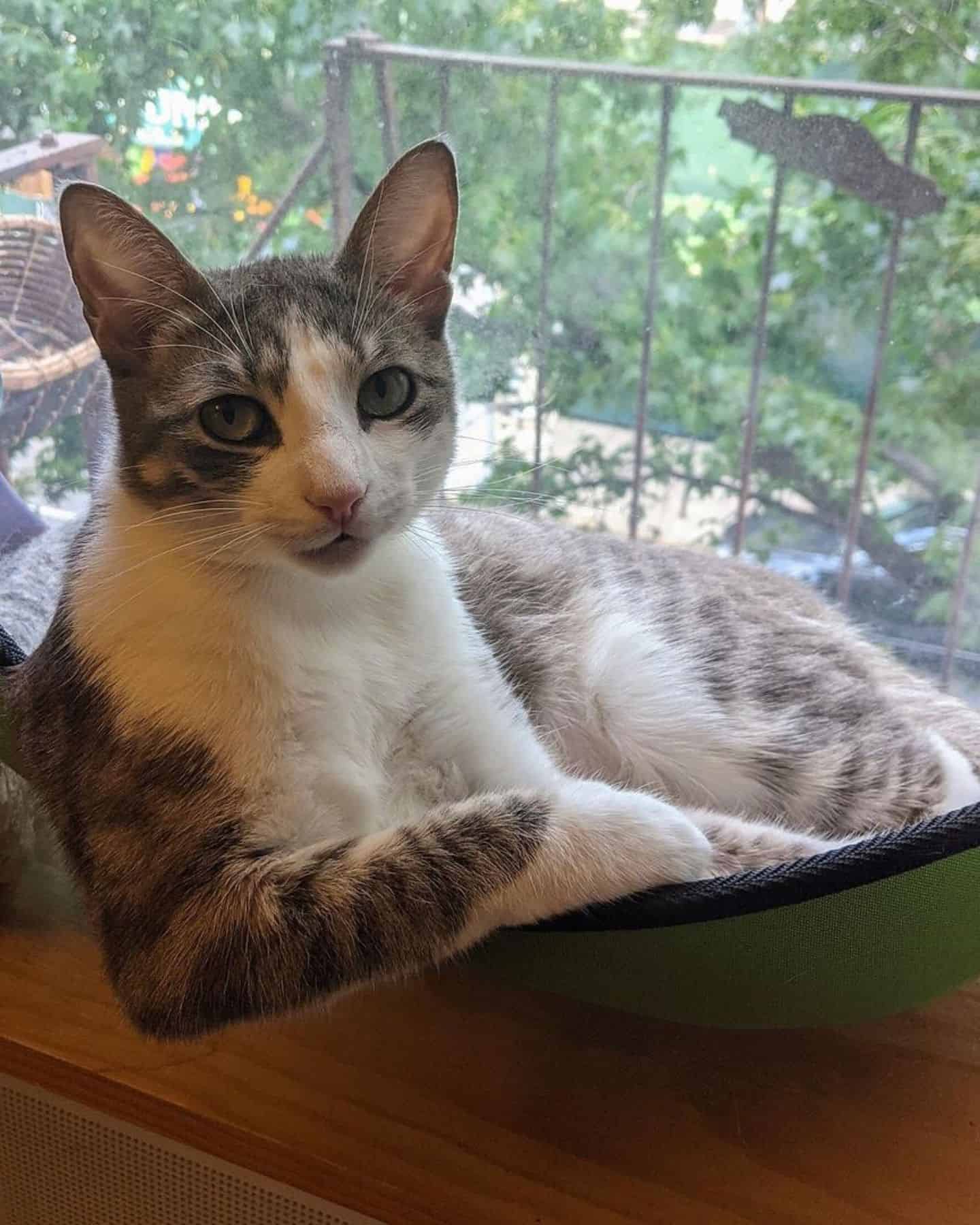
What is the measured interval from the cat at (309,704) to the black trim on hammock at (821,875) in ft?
0.18

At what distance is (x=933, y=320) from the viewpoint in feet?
6.48

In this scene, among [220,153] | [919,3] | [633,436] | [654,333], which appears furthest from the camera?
[633,436]

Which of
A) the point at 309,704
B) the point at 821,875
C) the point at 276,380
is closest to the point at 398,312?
the point at 276,380

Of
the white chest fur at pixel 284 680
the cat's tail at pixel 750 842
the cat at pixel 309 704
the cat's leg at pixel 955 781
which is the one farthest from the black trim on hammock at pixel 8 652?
the cat's leg at pixel 955 781

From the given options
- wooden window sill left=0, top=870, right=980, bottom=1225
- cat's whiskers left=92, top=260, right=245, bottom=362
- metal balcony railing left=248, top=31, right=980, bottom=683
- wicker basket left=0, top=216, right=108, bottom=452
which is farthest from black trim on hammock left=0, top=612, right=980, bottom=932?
wicker basket left=0, top=216, right=108, bottom=452

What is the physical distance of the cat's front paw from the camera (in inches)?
36.7

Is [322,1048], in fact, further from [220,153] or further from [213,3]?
[213,3]

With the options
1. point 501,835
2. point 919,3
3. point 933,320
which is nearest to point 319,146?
point 919,3

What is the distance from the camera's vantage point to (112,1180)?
1.10 metres

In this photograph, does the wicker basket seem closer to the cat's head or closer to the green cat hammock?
the cat's head

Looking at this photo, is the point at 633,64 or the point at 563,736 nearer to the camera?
the point at 563,736

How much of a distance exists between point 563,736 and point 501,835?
505 millimetres

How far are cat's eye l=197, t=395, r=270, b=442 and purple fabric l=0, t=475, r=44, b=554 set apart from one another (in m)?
0.76

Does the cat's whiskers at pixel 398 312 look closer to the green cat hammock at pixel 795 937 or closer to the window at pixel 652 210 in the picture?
the window at pixel 652 210
